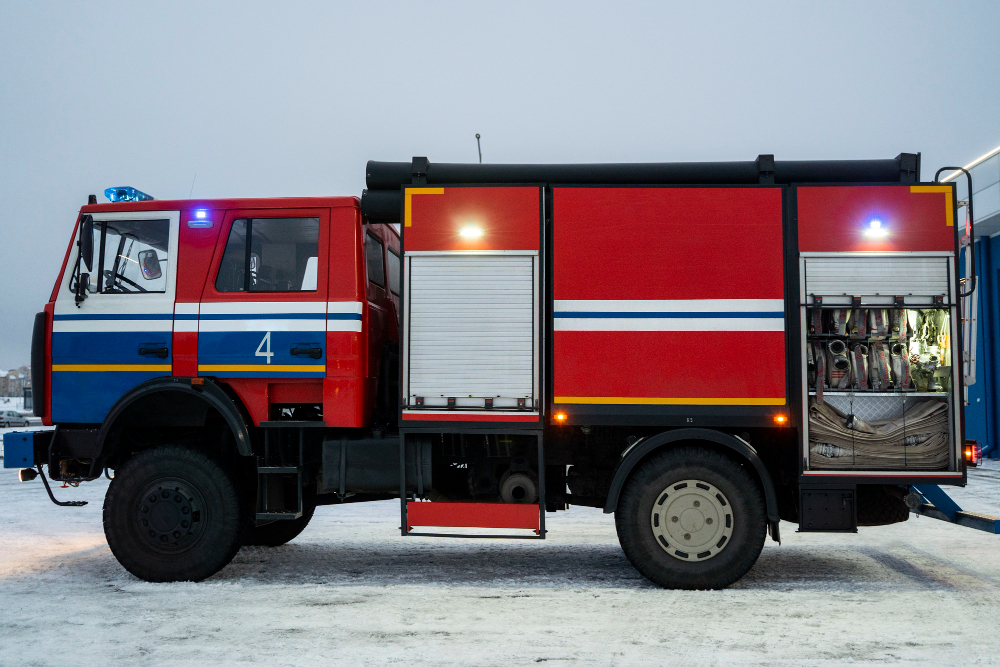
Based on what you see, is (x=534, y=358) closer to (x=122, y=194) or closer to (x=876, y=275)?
(x=876, y=275)

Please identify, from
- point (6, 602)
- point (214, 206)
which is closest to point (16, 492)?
point (6, 602)

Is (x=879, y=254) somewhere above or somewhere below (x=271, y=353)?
above

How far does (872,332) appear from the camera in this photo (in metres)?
5.96

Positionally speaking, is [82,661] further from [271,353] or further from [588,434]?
[588,434]

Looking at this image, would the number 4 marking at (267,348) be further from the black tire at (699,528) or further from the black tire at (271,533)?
the black tire at (699,528)

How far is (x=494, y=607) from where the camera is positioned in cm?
539

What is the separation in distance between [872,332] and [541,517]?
3037 mm

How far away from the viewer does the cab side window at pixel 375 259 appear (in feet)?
21.6

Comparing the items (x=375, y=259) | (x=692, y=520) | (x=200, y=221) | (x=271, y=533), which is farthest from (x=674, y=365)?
(x=271, y=533)

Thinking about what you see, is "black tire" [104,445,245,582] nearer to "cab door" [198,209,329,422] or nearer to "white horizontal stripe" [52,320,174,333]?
"cab door" [198,209,329,422]

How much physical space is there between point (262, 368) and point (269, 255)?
979 millimetres

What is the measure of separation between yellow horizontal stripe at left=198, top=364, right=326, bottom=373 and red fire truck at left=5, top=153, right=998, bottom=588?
2cm

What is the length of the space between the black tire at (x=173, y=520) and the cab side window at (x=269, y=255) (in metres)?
1.56

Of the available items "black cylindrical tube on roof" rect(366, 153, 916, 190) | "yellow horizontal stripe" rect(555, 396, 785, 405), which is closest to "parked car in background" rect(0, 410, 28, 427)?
"black cylindrical tube on roof" rect(366, 153, 916, 190)
